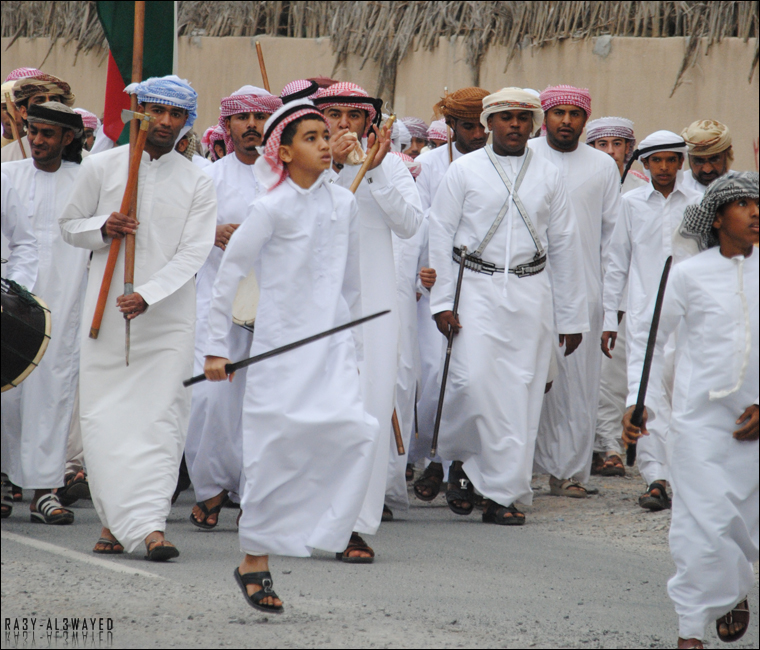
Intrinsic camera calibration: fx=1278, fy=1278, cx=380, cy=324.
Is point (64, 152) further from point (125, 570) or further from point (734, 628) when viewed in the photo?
point (734, 628)

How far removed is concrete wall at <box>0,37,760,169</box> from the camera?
11195 millimetres

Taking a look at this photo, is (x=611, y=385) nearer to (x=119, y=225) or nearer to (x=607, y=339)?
(x=607, y=339)

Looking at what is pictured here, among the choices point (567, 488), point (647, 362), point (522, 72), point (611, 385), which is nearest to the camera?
point (647, 362)

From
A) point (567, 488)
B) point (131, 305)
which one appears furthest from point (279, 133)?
point (567, 488)

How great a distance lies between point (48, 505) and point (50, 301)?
1.18 m

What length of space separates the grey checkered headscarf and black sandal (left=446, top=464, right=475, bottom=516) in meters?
2.90

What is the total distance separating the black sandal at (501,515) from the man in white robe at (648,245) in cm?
95

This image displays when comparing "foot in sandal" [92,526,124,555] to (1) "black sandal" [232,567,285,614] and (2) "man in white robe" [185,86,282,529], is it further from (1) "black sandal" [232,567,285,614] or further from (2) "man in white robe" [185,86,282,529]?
(1) "black sandal" [232,567,285,614]

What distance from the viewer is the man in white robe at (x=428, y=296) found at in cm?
817

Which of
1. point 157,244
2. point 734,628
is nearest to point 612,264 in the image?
point 157,244

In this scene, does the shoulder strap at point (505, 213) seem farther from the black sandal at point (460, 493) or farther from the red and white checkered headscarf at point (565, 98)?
Result: the black sandal at point (460, 493)

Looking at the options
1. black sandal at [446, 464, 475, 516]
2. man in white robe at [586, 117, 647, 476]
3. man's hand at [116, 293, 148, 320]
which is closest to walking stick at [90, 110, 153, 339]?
man's hand at [116, 293, 148, 320]

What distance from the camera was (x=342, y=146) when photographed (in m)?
6.20

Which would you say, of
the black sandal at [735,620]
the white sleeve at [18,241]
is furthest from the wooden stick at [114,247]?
the black sandal at [735,620]
